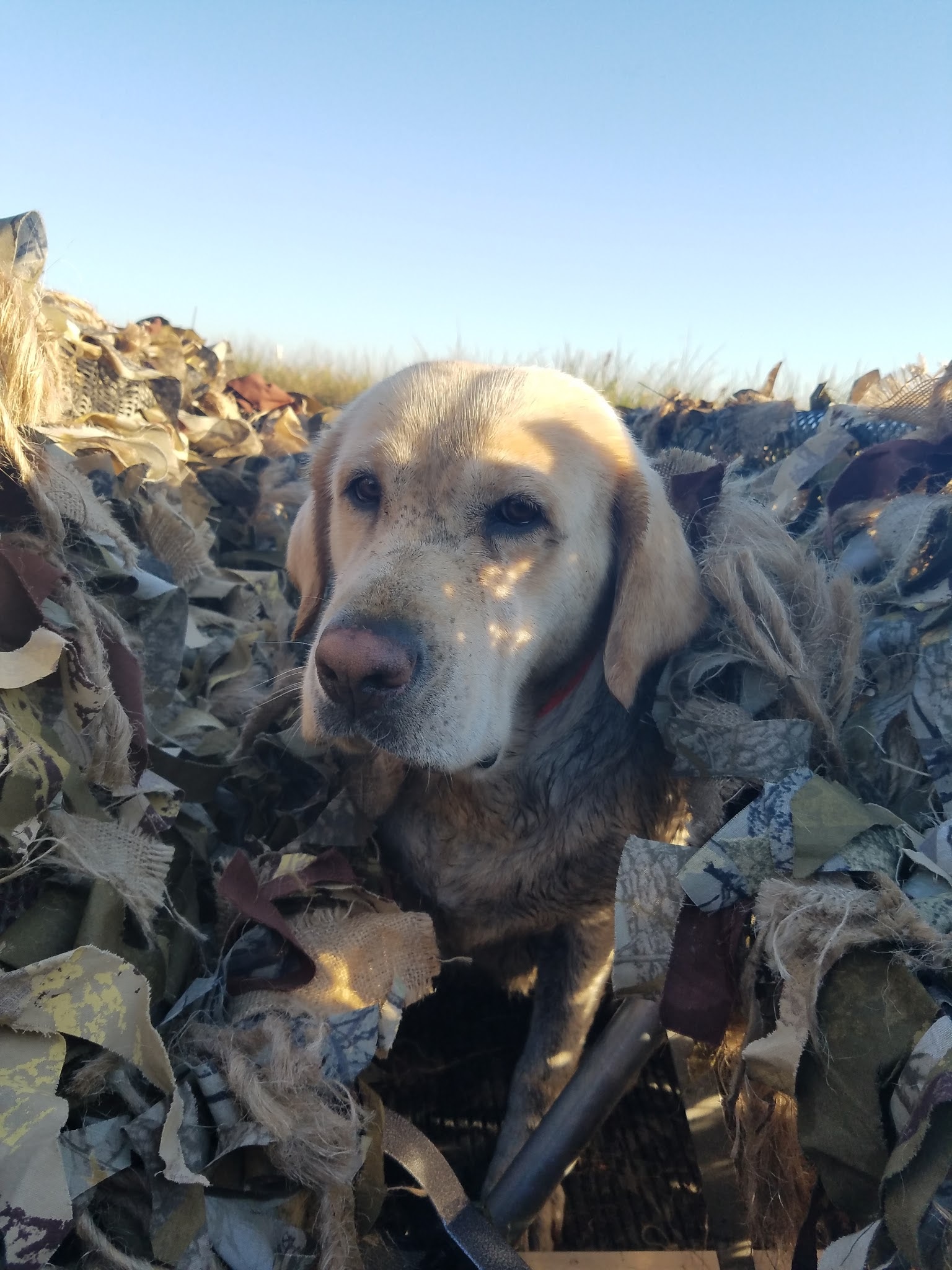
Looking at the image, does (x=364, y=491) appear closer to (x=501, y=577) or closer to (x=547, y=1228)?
Answer: (x=501, y=577)

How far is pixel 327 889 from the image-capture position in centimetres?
174

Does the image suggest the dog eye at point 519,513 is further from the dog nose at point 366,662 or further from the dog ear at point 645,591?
the dog nose at point 366,662

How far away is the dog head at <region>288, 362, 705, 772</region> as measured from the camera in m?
1.53

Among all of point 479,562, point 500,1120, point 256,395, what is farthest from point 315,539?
point 256,395

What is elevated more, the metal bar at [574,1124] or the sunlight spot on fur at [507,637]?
the sunlight spot on fur at [507,637]

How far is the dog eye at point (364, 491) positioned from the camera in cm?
189

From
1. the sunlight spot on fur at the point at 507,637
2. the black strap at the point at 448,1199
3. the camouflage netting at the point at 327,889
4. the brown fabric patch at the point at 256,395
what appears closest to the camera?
the camouflage netting at the point at 327,889

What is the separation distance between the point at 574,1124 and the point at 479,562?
3.78 ft

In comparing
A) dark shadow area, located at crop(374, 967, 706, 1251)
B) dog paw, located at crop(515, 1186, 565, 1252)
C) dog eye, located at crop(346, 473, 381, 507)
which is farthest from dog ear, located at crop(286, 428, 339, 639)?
dog paw, located at crop(515, 1186, 565, 1252)

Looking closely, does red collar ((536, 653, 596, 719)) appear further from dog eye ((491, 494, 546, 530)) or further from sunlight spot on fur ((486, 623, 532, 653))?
dog eye ((491, 494, 546, 530))

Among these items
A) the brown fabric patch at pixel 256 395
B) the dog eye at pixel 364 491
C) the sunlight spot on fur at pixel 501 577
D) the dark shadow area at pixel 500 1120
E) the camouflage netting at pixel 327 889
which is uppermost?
the dog eye at pixel 364 491

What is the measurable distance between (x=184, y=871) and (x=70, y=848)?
0.45 m

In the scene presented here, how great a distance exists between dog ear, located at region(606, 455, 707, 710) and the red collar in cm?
13

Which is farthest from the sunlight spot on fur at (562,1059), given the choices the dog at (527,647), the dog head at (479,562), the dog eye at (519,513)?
the dog eye at (519,513)
